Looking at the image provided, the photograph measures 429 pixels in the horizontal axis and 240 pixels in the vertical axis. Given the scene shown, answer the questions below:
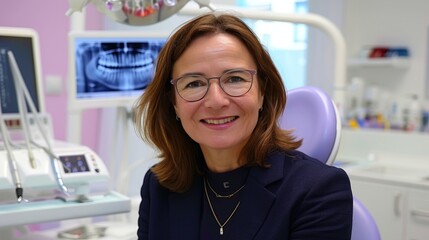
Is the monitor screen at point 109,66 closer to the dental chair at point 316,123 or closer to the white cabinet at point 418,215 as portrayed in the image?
the dental chair at point 316,123

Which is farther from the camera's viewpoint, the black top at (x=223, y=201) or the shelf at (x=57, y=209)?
the shelf at (x=57, y=209)

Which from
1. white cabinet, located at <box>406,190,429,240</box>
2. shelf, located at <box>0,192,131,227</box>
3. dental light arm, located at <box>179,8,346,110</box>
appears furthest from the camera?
white cabinet, located at <box>406,190,429,240</box>

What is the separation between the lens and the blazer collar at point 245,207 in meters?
1.24

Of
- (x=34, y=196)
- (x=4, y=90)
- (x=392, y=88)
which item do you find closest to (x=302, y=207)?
(x=34, y=196)

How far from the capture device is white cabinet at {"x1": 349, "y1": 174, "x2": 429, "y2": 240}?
270 cm

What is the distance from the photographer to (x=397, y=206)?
279cm

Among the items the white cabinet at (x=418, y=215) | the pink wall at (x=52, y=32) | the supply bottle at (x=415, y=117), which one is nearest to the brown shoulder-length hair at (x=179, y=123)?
the white cabinet at (x=418, y=215)

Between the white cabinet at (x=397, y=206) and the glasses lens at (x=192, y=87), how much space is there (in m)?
1.82

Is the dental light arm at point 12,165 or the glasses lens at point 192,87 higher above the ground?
the glasses lens at point 192,87

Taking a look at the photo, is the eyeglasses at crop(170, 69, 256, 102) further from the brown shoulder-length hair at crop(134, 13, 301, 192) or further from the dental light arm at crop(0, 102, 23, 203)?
the dental light arm at crop(0, 102, 23, 203)

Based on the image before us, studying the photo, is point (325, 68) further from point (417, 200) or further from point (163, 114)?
point (163, 114)

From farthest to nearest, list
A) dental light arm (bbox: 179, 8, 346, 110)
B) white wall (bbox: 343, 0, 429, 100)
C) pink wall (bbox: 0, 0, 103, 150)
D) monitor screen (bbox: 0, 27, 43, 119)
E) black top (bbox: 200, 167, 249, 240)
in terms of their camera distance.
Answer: white wall (bbox: 343, 0, 429, 100) < pink wall (bbox: 0, 0, 103, 150) < dental light arm (bbox: 179, 8, 346, 110) < monitor screen (bbox: 0, 27, 43, 119) < black top (bbox: 200, 167, 249, 240)

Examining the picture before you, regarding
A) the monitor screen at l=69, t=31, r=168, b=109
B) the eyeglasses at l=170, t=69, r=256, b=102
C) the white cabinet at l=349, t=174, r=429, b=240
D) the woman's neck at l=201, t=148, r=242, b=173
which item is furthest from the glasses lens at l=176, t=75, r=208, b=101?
the white cabinet at l=349, t=174, r=429, b=240

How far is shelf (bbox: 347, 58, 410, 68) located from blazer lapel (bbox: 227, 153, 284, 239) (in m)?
2.25
